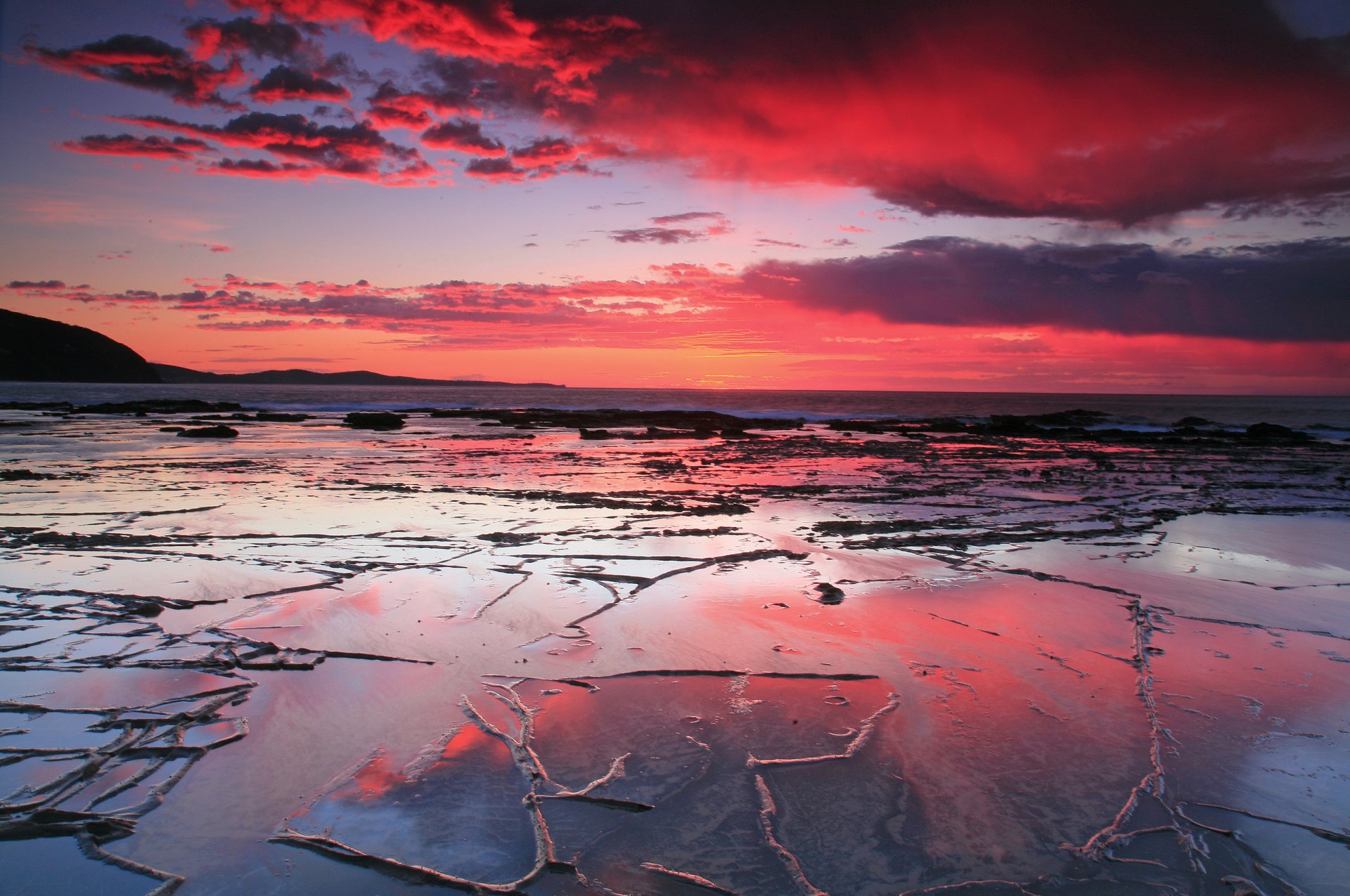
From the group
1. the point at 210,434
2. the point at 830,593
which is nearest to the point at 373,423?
the point at 210,434

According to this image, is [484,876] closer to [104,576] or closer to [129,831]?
[129,831]

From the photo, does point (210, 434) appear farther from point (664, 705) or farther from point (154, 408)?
point (664, 705)

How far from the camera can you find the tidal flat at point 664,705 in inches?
102

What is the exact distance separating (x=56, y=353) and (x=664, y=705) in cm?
16483

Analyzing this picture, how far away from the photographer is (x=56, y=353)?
122438mm

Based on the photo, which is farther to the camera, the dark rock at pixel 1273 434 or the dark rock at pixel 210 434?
the dark rock at pixel 1273 434

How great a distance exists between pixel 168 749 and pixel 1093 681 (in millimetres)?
5202

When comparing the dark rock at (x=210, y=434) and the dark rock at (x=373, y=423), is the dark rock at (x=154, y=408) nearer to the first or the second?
the dark rock at (x=373, y=423)

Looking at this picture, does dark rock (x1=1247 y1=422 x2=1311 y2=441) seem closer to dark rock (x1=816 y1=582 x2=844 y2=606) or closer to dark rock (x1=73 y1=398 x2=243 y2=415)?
dark rock (x1=816 y1=582 x2=844 y2=606)

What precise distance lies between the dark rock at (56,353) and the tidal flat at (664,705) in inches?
6035

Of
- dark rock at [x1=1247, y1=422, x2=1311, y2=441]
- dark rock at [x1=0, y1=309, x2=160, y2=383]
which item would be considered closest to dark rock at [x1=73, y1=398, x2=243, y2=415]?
dark rock at [x1=1247, y1=422, x2=1311, y2=441]

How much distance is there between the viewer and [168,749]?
3.23 metres

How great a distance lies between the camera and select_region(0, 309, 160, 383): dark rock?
118 m

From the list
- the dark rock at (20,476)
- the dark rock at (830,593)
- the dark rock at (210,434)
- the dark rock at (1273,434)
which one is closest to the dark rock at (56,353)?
the dark rock at (210,434)
